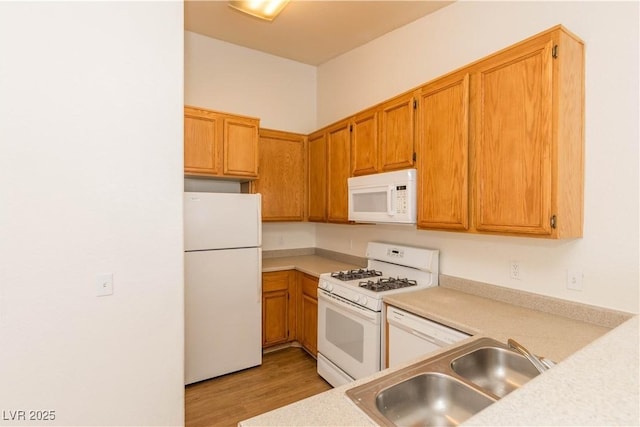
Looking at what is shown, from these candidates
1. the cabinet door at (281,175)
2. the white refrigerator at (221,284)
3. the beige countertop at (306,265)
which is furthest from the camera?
the cabinet door at (281,175)

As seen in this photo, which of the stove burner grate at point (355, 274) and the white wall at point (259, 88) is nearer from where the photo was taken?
the stove burner grate at point (355, 274)

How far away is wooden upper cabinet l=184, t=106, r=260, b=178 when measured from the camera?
112 inches

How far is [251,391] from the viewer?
261 centimetres

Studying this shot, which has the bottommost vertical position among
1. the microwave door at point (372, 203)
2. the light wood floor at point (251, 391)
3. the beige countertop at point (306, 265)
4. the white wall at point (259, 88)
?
the light wood floor at point (251, 391)

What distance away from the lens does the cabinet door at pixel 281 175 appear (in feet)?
11.3

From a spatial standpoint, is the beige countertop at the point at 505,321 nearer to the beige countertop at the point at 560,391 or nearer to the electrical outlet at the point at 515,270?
the beige countertop at the point at 560,391

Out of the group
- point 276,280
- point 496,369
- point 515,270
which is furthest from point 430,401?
point 276,280

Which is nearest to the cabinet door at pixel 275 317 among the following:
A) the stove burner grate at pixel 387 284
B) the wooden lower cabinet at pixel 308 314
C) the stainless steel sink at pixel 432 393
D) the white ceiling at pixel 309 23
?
the wooden lower cabinet at pixel 308 314

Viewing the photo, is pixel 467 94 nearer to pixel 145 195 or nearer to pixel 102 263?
pixel 145 195

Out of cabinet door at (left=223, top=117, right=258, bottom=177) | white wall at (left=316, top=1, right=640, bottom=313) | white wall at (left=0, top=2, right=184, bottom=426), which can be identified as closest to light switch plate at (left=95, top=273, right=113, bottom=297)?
white wall at (left=0, top=2, right=184, bottom=426)

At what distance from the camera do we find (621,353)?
2.77 ft

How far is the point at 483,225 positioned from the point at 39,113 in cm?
244

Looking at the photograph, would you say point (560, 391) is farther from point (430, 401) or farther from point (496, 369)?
point (496, 369)

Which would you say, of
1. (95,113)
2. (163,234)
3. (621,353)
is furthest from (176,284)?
(621,353)
